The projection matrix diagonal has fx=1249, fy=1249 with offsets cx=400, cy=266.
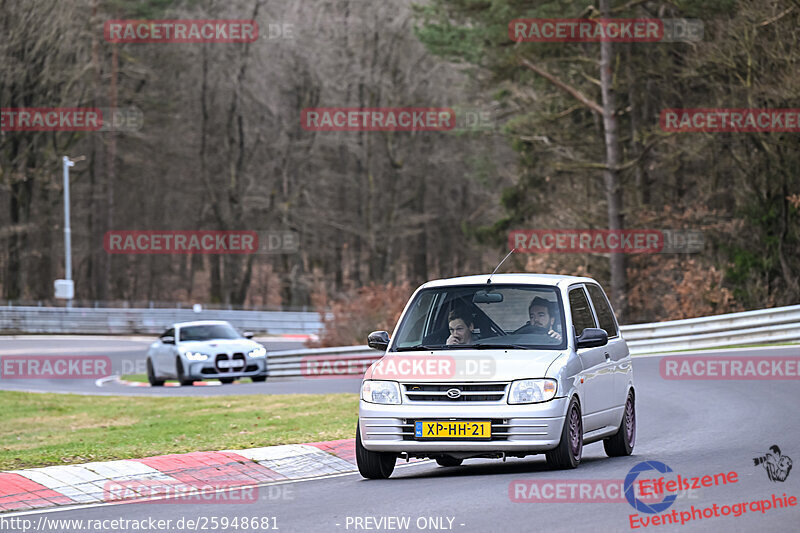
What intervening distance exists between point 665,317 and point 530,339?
25908 millimetres

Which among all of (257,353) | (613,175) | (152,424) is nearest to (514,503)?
(152,424)

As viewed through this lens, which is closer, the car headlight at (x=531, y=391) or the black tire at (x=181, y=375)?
the car headlight at (x=531, y=391)

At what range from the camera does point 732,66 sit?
33312 millimetres

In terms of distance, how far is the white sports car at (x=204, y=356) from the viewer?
2827cm

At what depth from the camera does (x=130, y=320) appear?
55.6 meters

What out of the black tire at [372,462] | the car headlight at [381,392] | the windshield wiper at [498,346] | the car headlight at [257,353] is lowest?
the car headlight at [257,353]

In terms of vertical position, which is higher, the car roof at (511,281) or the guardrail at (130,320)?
the car roof at (511,281)

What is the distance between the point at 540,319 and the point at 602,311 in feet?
4.60

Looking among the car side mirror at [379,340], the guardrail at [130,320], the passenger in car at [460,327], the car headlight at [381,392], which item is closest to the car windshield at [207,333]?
the car side mirror at [379,340]

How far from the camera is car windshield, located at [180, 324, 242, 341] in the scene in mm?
28969

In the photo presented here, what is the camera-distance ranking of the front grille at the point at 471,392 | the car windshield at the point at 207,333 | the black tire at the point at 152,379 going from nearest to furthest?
the front grille at the point at 471,392, the car windshield at the point at 207,333, the black tire at the point at 152,379

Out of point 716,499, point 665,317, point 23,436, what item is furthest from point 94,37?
point 716,499

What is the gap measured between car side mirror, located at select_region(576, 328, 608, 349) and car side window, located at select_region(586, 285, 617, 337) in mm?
1166

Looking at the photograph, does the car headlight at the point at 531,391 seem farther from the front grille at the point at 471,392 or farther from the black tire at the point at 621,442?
the black tire at the point at 621,442
